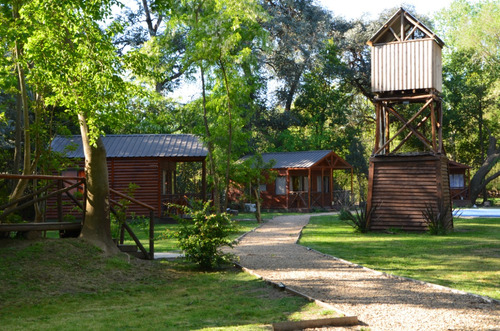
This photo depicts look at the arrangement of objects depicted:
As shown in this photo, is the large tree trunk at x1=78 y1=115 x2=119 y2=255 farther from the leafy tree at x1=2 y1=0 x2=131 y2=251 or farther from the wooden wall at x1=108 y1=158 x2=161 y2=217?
the wooden wall at x1=108 y1=158 x2=161 y2=217

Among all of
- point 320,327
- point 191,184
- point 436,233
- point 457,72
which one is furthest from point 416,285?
point 457,72

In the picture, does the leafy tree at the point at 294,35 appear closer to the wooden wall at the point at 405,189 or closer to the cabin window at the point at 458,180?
the cabin window at the point at 458,180

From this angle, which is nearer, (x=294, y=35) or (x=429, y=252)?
(x=429, y=252)

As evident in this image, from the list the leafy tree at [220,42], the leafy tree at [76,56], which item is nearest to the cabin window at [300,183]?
the leafy tree at [220,42]

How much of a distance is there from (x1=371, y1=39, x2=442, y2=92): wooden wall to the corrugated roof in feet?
27.4

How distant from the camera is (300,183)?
3525 cm

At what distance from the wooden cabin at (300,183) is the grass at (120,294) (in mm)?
22323

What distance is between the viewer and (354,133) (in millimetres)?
42469

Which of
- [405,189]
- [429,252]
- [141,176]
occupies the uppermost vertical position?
[141,176]

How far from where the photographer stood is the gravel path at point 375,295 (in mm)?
6297

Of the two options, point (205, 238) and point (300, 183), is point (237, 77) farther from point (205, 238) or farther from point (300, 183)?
point (300, 183)

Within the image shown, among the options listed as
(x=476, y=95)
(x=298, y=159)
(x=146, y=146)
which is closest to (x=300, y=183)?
(x=298, y=159)

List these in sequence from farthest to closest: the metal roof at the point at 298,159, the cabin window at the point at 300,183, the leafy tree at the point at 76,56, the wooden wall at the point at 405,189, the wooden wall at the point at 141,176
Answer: the cabin window at the point at 300,183
the metal roof at the point at 298,159
the wooden wall at the point at 141,176
the wooden wall at the point at 405,189
the leafy tree at the point at 76,56

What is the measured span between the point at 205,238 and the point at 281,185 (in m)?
24.0
